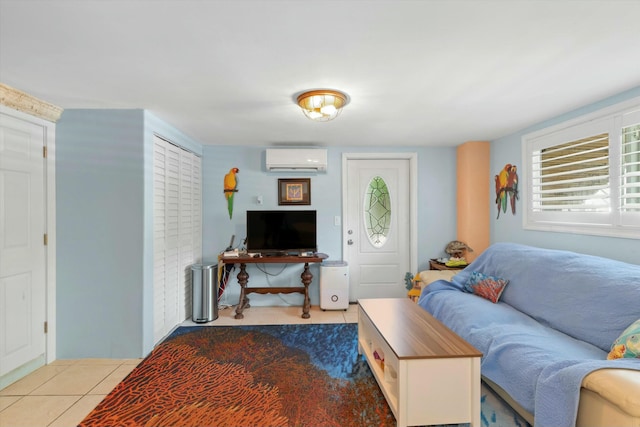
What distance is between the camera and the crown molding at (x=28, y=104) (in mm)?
2331

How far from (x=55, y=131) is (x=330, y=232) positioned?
10.1 feet

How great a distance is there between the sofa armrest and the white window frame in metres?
1.49

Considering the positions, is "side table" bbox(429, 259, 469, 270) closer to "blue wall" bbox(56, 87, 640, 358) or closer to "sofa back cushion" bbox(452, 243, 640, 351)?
"sofa back cushion" bbox(452, 243, 640, 351)

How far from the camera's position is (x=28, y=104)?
250cm

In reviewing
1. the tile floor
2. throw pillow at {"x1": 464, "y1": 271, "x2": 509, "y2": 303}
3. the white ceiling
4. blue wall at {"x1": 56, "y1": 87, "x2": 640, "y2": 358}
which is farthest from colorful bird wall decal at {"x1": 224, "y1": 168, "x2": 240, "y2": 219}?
throw pillow at {"x1": 464, "y1": 271, "x2": 509, "y2": 303}

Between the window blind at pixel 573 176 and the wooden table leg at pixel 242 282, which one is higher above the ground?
the window blind at pixel 573 176

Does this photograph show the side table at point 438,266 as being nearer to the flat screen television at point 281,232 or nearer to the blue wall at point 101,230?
the flat screen television at point 281,232

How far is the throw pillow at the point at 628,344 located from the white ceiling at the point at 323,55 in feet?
4.95

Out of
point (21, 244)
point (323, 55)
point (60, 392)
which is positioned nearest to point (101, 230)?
point (21, 244)

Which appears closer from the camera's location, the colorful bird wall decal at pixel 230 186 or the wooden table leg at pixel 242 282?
the wooden table leg at pixel 242 282

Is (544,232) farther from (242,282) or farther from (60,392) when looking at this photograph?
(60,392)

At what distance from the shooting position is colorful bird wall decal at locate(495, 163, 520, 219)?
3.62 meters

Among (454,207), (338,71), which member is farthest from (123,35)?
(454,207)

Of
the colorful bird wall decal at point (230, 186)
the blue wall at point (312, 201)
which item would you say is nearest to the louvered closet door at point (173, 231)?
the blue wall at point (312, 201)
